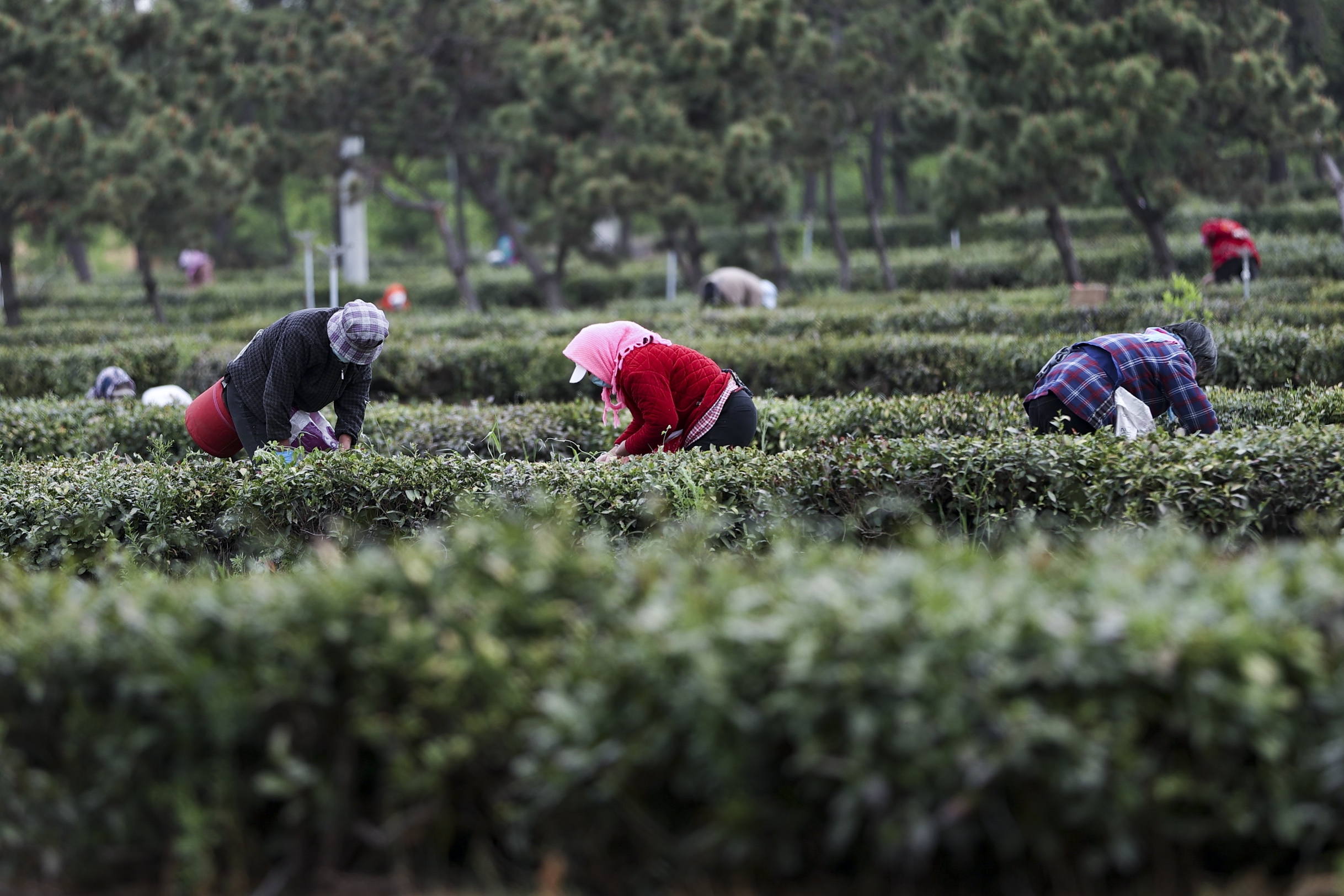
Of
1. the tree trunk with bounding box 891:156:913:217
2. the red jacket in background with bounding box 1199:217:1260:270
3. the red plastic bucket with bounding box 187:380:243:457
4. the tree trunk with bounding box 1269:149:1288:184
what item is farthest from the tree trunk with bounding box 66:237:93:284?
the tree trunk with bounding box 1269:149:1288:184

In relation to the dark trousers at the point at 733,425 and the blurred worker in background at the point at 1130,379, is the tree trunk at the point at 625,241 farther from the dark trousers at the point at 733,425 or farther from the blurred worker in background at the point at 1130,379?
the blurred worker in background at the point at 1130,379

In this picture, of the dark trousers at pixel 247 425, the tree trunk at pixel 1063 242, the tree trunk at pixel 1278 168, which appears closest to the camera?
the dark trousers at pixel 247 425

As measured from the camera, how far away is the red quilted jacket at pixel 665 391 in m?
5.25

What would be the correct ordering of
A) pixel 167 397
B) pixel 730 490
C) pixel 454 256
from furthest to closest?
pixel 454 256, pixel 167 397, pixel 730 490

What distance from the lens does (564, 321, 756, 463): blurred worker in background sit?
527 cm

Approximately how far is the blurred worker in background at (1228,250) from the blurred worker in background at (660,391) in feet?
32.3

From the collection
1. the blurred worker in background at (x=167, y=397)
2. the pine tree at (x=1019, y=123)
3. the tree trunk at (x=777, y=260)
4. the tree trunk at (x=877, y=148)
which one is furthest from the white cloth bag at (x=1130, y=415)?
the tree trunk at (x=877, y=148)

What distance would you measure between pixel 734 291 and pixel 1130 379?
402 inches

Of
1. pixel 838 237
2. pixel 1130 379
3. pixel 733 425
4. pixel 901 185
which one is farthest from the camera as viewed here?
pixel 901 185

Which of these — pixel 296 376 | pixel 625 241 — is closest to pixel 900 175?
pixel 625 241

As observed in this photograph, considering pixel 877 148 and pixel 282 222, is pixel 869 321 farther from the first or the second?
pixel 282 222

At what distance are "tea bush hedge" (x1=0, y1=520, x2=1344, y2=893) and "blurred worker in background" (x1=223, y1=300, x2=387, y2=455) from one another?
281 centimetres

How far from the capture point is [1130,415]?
17.5 ft

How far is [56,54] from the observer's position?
50.3ft
